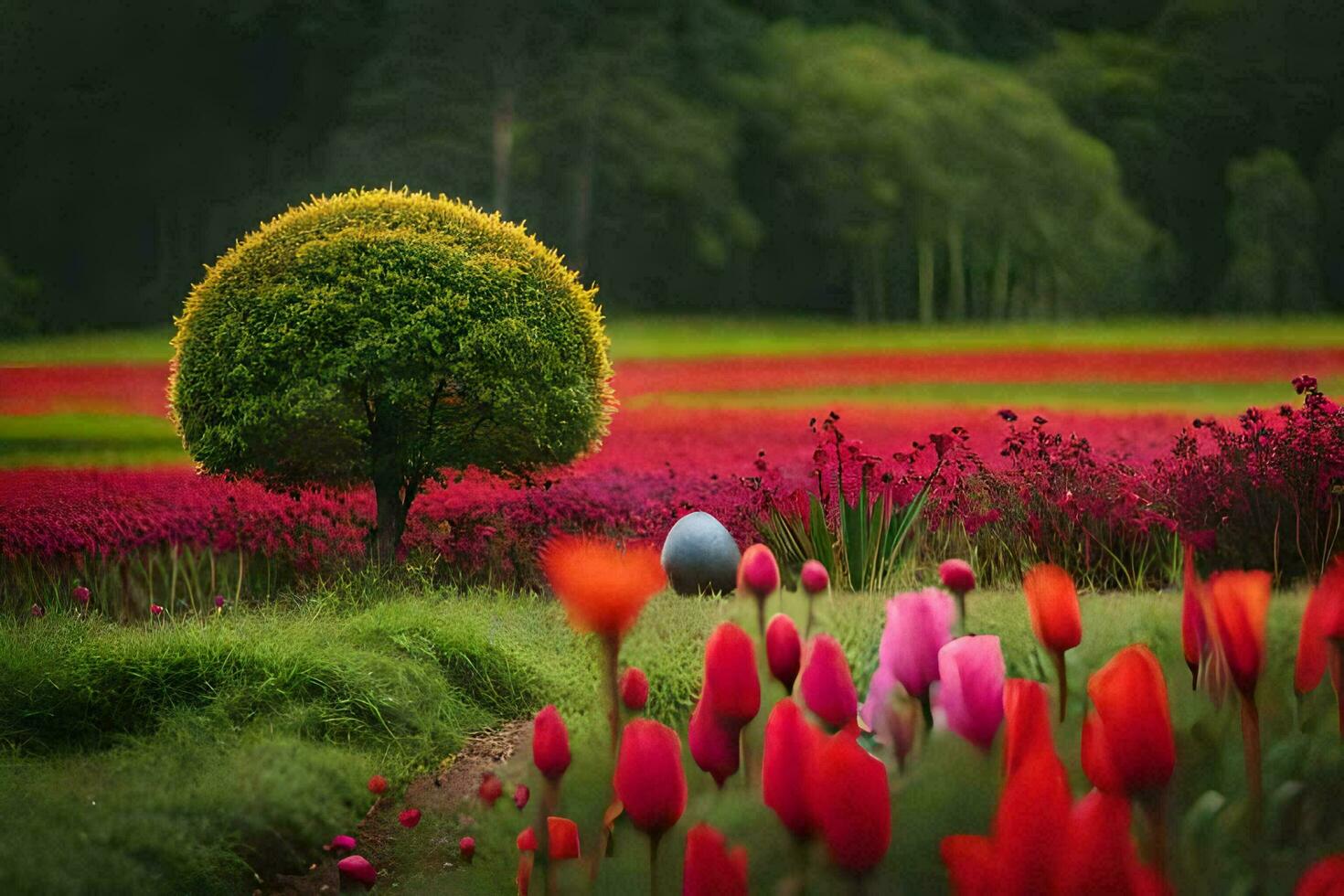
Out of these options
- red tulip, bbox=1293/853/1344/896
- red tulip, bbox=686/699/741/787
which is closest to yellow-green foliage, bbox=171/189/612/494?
red tulip, bbox=686/699/741/787

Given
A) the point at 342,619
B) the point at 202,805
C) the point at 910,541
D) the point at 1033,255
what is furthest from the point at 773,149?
the point at 202,805

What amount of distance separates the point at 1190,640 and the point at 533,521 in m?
4.56

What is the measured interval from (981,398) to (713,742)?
571cm

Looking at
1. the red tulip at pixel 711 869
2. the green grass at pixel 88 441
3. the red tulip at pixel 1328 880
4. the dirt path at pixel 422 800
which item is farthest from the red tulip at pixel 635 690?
the green grass at pixel 88 441

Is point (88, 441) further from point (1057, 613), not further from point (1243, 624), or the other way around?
point (1243, 624)

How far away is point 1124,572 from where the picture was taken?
5441 millimetres

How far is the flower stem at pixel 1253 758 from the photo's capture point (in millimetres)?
1182

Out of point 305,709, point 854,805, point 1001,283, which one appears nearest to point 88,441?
point 305,709

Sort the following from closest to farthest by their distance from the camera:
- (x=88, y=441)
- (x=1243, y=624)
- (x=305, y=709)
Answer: (x=1243, y=624) → (x=305, y=709) → (x=88, y=441)

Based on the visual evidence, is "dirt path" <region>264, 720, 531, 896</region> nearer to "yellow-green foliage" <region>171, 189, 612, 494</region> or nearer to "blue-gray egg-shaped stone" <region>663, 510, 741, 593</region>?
"blue-gray egg-shaped stone" <region>663, 510, 741, 593</region>

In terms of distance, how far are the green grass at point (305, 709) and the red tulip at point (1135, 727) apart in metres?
0.82

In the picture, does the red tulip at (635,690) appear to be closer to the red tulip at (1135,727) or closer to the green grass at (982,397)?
the red tulip at (1135,727)

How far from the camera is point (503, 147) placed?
20.8 ft

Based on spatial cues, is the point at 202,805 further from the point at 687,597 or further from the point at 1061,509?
the point at 1061,509
